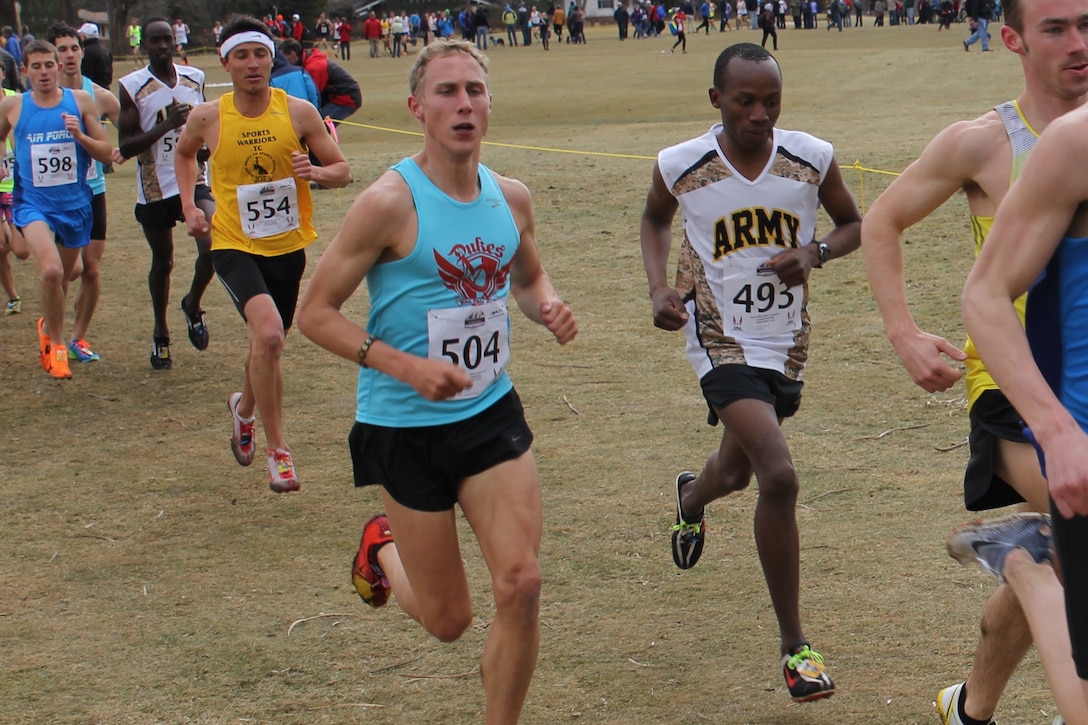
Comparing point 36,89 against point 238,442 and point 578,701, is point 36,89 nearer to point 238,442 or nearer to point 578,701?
point 238,442

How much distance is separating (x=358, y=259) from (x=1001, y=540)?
6.61ft

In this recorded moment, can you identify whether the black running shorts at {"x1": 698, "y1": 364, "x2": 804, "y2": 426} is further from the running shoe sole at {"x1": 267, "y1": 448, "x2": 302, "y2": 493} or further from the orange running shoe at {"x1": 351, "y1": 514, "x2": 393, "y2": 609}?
the running shoe sole at {"x1": 267, "y1": 448, "x2": 302, "y2": 493}

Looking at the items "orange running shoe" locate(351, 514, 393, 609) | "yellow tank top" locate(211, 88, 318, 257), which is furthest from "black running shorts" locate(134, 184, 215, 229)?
"orange running shoe" locate(351, 514, 393, 609)

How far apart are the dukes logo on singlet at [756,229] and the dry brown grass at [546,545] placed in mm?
1386

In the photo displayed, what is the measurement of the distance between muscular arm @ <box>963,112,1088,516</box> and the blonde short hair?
200cm

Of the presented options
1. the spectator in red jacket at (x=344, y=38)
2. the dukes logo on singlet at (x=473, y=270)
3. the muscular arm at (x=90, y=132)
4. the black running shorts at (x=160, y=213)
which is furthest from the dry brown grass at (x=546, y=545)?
the spectator in red jacket at (x=344, y=38)

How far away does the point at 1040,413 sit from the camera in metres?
2.83

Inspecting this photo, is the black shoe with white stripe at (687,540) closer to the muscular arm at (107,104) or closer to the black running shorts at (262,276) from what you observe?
the black running shorts at (262,276)

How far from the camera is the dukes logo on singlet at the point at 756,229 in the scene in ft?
17.1

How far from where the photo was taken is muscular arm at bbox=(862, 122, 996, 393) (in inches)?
150

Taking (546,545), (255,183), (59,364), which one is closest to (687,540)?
(546,545)

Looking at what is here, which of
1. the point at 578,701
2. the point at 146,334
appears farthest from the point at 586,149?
the point at 578,701

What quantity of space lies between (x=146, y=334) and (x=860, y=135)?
11.1 m

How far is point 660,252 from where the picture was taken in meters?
5.58
